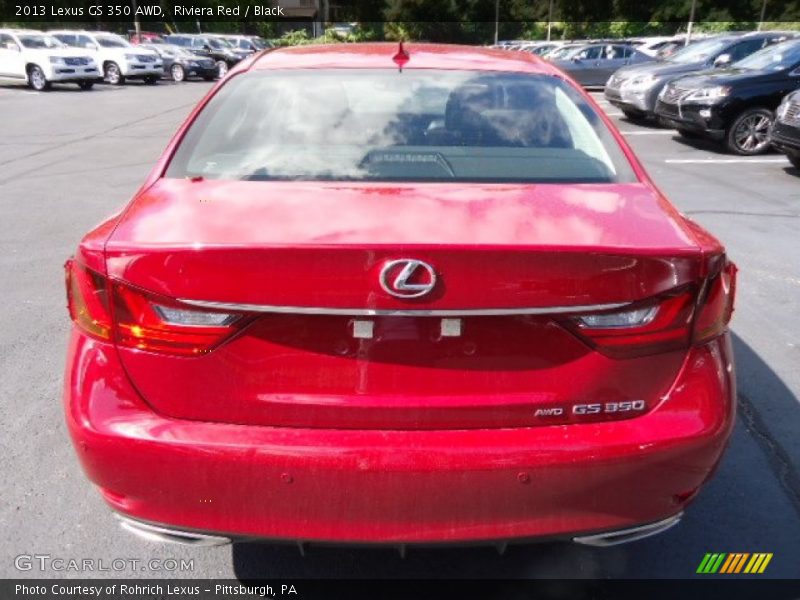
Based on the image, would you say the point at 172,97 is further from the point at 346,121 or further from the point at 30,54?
the point at 346,121

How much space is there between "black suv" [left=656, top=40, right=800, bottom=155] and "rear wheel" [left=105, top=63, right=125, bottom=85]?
20.6 metres

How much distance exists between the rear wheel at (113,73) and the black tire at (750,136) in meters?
21.6

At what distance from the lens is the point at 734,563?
2.55 m

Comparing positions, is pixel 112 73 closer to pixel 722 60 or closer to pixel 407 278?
pixel 722 60

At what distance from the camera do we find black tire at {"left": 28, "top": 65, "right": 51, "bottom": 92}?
72.2 ft

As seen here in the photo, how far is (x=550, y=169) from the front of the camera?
8.07 feet

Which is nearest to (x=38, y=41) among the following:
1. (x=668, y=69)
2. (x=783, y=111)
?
(x=668, y=69)

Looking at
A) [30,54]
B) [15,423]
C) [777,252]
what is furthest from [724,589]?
A: [30,54]

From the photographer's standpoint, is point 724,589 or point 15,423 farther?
point 15,423

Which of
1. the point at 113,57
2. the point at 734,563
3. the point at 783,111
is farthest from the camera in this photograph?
the point at 113,57

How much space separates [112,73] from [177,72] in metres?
3.54

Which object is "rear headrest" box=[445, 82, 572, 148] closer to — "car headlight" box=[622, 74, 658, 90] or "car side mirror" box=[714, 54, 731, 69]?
"car side mirror" box=[714, 54, 731, 69]

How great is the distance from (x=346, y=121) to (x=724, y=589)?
2.10m

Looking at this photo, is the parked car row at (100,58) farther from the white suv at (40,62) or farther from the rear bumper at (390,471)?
the rear bumper at (390,471)
